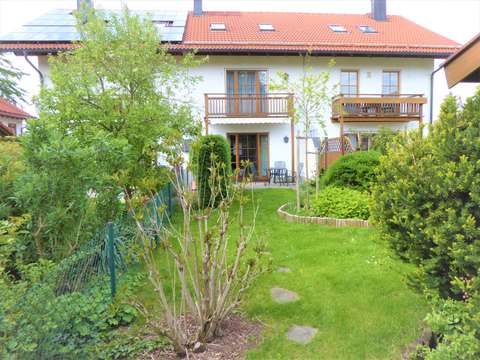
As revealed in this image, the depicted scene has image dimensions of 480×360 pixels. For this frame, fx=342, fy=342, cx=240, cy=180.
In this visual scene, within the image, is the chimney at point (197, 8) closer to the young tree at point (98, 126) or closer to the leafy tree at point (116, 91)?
the young tree at point (98, 126)

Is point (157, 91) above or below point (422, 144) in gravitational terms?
above

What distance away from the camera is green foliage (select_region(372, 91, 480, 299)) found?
2.38m

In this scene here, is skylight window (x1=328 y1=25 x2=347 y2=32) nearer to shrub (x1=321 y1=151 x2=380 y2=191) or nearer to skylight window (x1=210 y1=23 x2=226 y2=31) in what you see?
skylight window (x1=210 y1=23 x2=226 y2=31)

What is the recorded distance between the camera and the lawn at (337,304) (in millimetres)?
3012

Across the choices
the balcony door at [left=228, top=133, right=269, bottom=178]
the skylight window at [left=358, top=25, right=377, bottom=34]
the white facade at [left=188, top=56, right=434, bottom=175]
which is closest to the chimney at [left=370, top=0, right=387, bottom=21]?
the skylight window at [left=358, top=25, right=377, bottom=34]

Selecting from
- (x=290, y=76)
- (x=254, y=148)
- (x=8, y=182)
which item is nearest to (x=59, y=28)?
(x=254, y=148)

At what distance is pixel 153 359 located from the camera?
2879 mm

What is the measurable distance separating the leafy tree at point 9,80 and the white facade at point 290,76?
13134 mm

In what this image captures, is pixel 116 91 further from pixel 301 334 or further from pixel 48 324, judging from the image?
pixel 301 334

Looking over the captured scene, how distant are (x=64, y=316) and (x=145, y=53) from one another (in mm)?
5401

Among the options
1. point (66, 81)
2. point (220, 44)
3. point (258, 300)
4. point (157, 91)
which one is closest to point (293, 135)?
point (220, 44)

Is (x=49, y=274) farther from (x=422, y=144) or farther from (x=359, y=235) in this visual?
(x=359, y=235)

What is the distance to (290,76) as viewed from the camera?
15.4 m

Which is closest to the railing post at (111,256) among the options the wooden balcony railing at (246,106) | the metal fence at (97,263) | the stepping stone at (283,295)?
the metal fence at (97,263)
